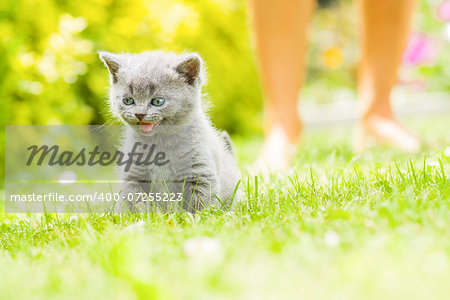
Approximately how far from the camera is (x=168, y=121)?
164cm

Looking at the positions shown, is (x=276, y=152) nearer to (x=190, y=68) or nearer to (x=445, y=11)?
(x=190, y=68)

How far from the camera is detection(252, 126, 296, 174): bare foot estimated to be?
2.61 meters

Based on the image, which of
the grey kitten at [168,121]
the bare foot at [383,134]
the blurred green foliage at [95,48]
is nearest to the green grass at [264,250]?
the grey kitten at [168,121]

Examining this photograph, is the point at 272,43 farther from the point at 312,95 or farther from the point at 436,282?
the point at 312,95

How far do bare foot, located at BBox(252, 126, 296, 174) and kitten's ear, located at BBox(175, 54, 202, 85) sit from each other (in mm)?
952

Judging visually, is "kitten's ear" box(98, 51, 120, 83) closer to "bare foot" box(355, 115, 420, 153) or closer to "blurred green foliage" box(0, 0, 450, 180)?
"blurred green foliage" box(0, 0, 450, 180)

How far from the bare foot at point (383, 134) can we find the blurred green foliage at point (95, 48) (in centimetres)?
100

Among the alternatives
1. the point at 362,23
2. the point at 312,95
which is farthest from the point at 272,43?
the point at 312,95

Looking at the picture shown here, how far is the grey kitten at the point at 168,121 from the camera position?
→ 1.61 metres

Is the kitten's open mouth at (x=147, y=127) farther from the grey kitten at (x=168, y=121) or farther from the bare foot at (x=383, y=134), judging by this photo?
the bare foot at (x=383, y=134)

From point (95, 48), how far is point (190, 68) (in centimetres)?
207

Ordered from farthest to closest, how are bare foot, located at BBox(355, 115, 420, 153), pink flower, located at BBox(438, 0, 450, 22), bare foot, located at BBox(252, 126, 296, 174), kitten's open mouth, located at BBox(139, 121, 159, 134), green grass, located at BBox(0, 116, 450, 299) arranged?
1. pink flower, located at BBox(438, 0, 450, 22)
2. bare foot, located at BBox(355, 115, 420, 153)
3. bare foot, located at BBox(252, 126, 296, 174)
4. kitten's open mouth, located at BBox(139, 121, 159, 134)
5. green grass, located at BBox(0, 116, 450, 299)

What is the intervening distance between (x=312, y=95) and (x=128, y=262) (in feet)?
23.2

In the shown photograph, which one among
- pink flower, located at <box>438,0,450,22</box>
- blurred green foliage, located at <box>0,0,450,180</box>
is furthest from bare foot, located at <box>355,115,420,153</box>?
pink flower, located at <box>438,0,450,22</box>
